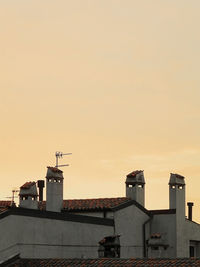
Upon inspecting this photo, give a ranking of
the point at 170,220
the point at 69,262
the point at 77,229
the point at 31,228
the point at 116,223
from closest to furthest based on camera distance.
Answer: the point at 69,262
the point at 31,228
the point at 77,229
the point at 116,223
the point at 170,220

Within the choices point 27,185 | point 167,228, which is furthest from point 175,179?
point 27,185

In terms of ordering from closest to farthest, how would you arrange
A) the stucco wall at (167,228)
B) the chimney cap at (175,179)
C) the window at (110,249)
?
the window at (110,249)
the stucco wall at (167,228)
the chimney cap at (175,179)

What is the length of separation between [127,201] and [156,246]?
5.27 meters

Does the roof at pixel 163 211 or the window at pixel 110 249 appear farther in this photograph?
the roof at pixel 163 211

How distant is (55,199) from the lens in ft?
174

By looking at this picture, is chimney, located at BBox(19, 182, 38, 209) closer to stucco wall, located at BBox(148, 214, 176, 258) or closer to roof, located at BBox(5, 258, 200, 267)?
roof, located at BBox(5, 258, 200, 267)

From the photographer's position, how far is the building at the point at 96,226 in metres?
44.5

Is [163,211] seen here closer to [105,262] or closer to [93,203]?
[93,203]

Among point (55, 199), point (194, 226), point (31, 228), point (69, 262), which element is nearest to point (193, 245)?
point (194, 226)

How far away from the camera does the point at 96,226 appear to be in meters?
50.5

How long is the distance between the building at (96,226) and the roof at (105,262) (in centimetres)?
251

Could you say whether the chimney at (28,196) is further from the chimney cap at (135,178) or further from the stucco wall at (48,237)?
the chimney cap at (135,178)

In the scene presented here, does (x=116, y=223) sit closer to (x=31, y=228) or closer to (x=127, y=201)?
(x=127, y=201)

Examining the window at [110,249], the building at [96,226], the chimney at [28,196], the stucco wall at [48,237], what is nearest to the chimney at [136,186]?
the building at [96,226]
